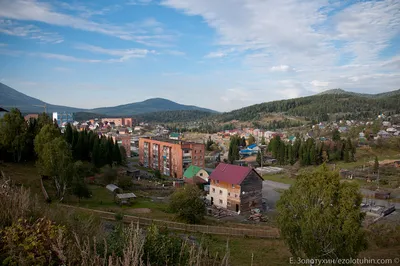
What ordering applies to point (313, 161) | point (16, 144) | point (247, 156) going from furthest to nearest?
point (247, 156) < point (313, 161) < point (16, 144)

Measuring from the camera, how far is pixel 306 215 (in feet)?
35.1

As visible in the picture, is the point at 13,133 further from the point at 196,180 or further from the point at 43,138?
the point at 196,180

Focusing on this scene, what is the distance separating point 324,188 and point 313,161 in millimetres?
50697

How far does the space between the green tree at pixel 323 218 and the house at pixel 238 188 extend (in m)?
16.7

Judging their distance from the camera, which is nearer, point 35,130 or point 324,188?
point 324,188

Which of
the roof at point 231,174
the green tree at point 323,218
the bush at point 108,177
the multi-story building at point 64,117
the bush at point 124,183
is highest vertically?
the multi-story building at point 64,117

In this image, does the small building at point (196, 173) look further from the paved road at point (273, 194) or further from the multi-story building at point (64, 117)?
the multi-story building at point (64, 117)

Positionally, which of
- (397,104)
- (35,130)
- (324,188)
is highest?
(397,104)

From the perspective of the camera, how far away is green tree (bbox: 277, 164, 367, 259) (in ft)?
33.6

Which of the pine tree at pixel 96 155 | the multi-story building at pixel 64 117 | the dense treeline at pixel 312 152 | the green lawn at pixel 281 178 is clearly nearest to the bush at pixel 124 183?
the pine tree at pixel 96 155

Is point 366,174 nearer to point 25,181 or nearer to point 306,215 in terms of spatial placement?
point 306,215

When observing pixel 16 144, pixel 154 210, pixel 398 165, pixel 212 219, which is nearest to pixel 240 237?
pixel 212 219

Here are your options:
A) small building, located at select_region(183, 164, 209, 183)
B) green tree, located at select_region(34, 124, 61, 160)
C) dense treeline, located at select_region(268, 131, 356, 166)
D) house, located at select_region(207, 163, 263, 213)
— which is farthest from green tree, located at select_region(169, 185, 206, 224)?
dense treeline, located at select_region(268, 131, 356, 166)

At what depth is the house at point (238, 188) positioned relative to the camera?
28344 millimetres
